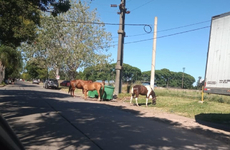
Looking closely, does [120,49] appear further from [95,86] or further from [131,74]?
[131,74]

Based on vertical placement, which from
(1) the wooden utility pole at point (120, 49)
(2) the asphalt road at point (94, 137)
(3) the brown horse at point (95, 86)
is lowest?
(2) the asphalt road at point (94, 137)

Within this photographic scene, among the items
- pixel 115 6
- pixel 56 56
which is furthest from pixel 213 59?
pixel 56 56

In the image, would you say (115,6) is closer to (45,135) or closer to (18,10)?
(18,10)

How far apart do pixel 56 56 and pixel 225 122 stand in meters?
32.1

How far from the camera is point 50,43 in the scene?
38500mm

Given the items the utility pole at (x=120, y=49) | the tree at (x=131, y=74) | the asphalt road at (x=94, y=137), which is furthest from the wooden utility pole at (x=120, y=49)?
the tree at (x=131, y=74)

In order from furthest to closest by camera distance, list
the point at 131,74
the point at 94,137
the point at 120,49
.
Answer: the point at 131,74
the point at 120,49
the point at 94,137

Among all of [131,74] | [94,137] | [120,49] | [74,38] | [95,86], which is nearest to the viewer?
[94,137]

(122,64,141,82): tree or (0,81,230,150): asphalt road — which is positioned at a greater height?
(122,64,141,82): tree

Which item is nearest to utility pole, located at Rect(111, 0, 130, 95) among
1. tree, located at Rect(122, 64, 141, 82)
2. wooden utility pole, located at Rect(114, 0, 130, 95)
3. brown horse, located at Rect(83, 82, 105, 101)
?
wooden utility pole, located at Rect(114, 0, 130, 95)

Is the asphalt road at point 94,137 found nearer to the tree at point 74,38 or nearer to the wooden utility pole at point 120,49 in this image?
the wooden utility pole at point 120,49

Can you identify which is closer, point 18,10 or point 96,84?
point 18,10

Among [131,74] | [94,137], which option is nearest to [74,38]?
[94,137]

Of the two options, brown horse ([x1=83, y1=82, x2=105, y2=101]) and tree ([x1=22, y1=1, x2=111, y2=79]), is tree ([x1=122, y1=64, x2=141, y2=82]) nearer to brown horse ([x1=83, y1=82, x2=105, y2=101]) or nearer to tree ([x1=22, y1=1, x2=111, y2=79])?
tree ([x1=22, y1=1, x2=111, y2=79])
